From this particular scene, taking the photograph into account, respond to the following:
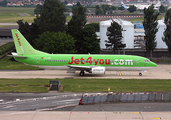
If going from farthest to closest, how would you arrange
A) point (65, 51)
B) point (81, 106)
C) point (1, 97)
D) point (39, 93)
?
point (65, 51)
point (39, 93)
point (1, 97)
point (81, 106)

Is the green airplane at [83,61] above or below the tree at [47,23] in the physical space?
below

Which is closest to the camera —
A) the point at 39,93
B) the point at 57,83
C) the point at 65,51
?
the point at 39,93

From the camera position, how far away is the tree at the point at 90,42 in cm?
6888

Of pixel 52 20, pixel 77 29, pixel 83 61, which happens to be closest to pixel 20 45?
pixel 83 61

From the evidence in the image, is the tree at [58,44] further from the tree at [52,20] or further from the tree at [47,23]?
the tree at [47,23]

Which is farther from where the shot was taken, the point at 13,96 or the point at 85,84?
the point at 85,84

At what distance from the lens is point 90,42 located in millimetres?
69500

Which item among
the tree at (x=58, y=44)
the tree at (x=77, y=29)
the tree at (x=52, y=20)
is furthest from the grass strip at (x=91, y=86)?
the tree at (x=52, y=20)

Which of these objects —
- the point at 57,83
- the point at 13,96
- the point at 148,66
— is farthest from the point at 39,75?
the point at 148,66

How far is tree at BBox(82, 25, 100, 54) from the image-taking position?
68.9 m
